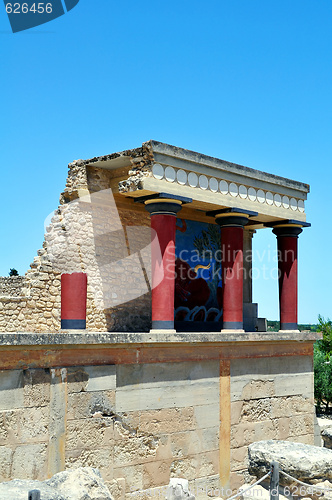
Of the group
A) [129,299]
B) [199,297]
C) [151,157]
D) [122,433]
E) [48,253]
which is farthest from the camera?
[199,297]

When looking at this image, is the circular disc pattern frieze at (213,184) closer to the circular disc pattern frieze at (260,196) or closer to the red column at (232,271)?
the red column at (232,271)

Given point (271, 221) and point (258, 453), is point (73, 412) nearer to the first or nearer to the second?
point (258, 453)

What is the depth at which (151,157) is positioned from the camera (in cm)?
930

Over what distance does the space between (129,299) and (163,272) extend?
1803 millimetres

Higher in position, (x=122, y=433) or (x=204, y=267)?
(x=204, y=267)

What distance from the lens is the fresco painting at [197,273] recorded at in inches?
466

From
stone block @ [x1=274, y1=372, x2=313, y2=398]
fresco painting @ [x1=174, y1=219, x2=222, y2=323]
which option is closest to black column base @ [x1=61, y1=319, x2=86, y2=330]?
fresco painting @ [x1=174, y1=219, x2=222, y2=323]

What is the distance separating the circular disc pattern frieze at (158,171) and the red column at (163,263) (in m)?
0.38

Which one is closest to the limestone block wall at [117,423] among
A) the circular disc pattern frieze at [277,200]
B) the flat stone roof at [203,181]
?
the flat stone roof at [203,181]

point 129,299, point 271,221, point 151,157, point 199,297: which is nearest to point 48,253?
point 129,299

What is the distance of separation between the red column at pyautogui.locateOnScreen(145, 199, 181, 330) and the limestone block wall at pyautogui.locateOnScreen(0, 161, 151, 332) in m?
1.38

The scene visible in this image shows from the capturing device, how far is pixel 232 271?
1064 centimetres

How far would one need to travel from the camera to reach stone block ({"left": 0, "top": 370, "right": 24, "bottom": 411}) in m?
6.41

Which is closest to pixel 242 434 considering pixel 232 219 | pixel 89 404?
pixel 89 404
